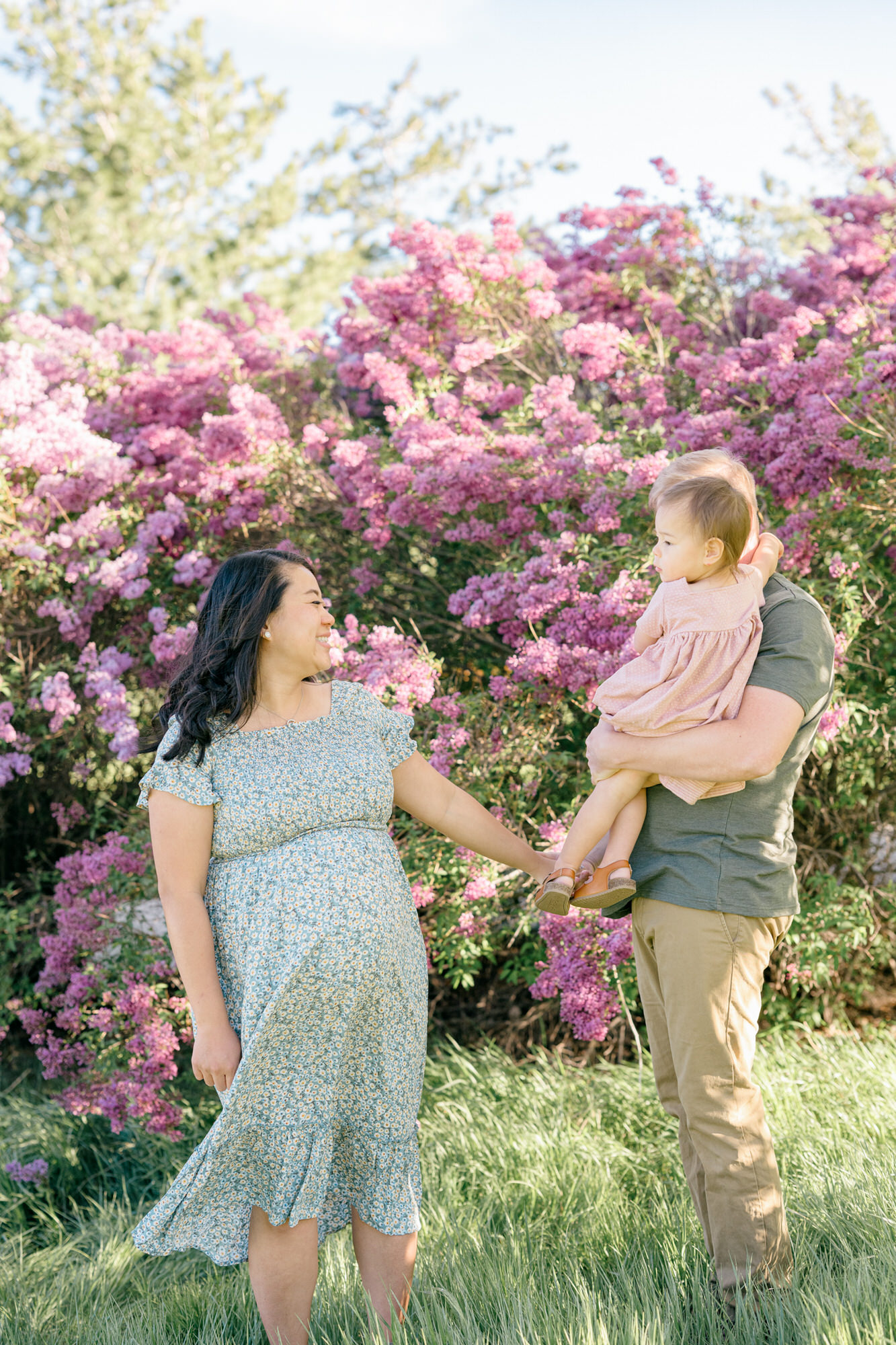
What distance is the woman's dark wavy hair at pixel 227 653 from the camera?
2.47 meters

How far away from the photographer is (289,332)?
555 cm

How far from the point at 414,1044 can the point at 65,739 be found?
2946 millimetres

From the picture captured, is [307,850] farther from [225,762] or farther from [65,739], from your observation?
[65,739]

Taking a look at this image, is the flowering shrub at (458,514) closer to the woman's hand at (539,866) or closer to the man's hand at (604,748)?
the woman's hand at (539,866)

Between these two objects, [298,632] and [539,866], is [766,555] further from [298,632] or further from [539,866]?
[298,632]

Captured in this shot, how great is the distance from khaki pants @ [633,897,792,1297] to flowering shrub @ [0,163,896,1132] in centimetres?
127

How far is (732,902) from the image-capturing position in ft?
7.32

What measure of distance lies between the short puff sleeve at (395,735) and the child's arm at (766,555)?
85 cm

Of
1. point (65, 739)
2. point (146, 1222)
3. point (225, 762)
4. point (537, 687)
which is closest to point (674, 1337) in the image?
point (146, 1222)

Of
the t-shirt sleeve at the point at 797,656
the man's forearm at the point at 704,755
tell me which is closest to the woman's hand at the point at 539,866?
the man's forearm at the point at 704,755

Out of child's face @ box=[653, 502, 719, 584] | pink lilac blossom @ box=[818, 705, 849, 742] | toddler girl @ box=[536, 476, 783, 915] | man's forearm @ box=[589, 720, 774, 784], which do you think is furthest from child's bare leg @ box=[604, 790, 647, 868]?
pink lilac blossom @ box=[818, 705, 849, 742]

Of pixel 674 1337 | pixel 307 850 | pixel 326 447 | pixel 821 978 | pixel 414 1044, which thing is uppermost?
pixel 326 447

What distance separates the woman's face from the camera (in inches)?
100

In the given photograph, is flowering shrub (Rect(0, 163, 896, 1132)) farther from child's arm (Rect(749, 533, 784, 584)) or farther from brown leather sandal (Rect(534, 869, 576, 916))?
brown leather sandal (Rect(534, 869, 576, 916))
